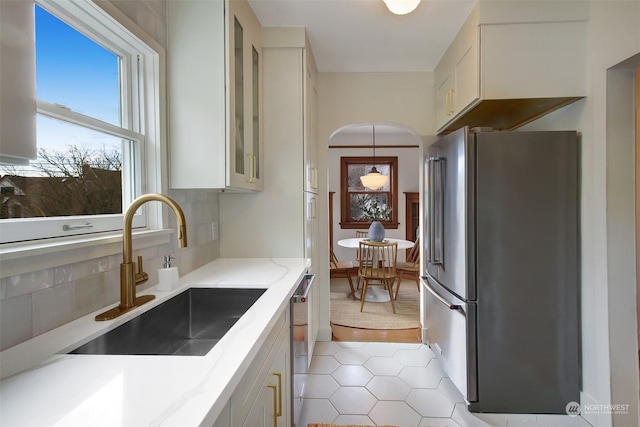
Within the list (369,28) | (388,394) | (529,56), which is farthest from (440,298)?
(369,28)

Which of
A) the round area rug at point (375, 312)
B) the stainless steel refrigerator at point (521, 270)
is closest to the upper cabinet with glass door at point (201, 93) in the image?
the stainless steel refrigerator at point (521, 270)

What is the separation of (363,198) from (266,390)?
505 cm

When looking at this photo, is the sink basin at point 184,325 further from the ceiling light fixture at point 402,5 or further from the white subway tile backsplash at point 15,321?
the ceiling light fixture at point 402,5

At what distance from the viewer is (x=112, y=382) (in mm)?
702

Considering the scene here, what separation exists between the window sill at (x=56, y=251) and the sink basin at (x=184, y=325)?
257 millimetres

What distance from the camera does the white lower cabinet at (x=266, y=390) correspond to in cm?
82

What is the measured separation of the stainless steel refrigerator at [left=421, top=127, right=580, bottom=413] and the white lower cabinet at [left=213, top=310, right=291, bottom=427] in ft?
3.99

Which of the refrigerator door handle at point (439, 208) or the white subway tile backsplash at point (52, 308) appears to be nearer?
the white subway tile backsplash at point (52, 308)

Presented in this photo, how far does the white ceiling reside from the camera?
2020 mm

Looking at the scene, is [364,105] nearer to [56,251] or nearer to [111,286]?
[111,286]

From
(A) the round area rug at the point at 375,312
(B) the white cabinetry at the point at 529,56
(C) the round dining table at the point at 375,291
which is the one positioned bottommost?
(A) the round area rug at the point at 375,312

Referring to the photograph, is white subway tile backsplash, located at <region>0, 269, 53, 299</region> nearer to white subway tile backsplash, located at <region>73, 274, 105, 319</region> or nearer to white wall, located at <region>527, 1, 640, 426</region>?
Answer: white subway tile backsplash, located at <region>73, 274, 105, 319</region>

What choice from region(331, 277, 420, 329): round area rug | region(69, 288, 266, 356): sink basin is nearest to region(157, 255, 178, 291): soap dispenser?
region(69, 288, 266, 356): sink basin

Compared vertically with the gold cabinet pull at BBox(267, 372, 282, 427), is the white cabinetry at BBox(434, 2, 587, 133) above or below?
above
